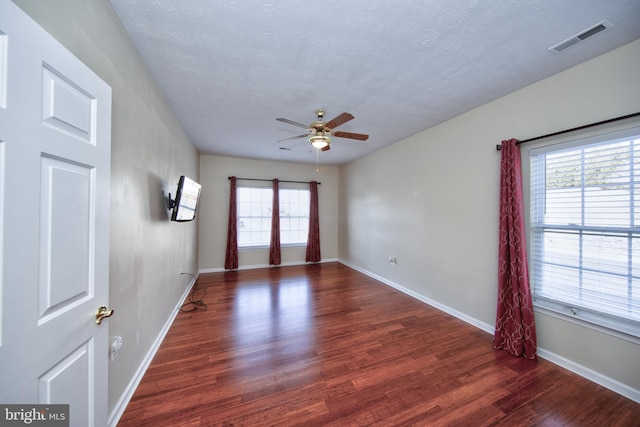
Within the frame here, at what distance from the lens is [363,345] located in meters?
2.37

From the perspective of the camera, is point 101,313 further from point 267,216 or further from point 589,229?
point 267,216

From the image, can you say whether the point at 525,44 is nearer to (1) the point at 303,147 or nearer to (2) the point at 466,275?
(2) the point at 466,275

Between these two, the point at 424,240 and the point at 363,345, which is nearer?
the point at 363,345

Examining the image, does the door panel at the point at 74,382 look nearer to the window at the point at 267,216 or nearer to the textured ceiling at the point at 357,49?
the textured ceiling at the point at 357,49

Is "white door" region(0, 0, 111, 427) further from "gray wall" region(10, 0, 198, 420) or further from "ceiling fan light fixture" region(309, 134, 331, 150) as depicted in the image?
"ceiling fan light fixture" region(309, 134, 331, 150)

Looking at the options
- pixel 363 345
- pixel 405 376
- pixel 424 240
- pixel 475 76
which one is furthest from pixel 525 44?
pixel 363 345

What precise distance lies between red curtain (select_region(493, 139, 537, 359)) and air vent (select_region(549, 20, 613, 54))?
0.79 metres

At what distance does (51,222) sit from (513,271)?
3352 mm

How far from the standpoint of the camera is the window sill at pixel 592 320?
1731 mm

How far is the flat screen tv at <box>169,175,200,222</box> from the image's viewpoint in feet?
7.91

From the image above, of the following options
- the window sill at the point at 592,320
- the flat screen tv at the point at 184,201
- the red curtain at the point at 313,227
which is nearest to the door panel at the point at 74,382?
the flat screen tv at the point at 184,201

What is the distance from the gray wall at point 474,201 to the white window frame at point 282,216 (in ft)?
5.87

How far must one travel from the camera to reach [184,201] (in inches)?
101

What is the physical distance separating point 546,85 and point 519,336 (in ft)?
8.16
